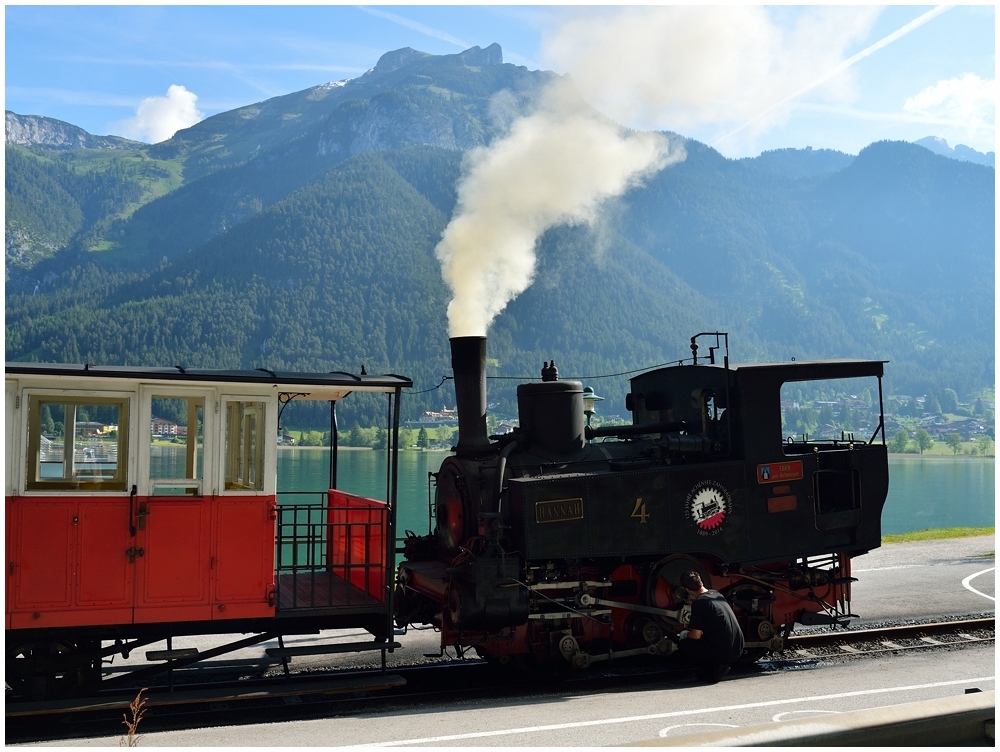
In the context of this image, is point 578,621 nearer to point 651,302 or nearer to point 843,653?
point 843,653

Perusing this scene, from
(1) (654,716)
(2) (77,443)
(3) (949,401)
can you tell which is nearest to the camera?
(1) (654,716)

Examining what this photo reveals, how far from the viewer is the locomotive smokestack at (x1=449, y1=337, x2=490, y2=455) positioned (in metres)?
9.95

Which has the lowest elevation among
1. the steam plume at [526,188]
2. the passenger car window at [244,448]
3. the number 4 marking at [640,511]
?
the number 4 marking at [640,511]

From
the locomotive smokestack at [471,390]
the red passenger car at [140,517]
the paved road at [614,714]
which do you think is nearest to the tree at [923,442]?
the paved road at [614,714]

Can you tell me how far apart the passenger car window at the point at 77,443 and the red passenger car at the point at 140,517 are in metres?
0.01

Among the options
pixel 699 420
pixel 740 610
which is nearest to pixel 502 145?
pixel 699 420

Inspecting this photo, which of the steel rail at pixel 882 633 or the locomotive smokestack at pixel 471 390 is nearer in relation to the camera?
the locomotive smokestack at pixel 471 390

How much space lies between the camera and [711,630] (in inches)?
343

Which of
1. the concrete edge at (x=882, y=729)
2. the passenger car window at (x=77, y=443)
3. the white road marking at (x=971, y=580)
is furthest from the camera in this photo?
the white road marking at (x=971, y=580)

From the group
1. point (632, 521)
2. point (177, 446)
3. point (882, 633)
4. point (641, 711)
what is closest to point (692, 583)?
point (632, 521)

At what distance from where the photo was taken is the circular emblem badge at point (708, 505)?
971 centimetres

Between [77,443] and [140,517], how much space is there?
842 millimetres

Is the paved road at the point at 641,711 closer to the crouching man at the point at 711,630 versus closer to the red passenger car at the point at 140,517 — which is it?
the crouching man at the point at 711,630

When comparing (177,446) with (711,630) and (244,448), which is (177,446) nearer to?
(244,448)
